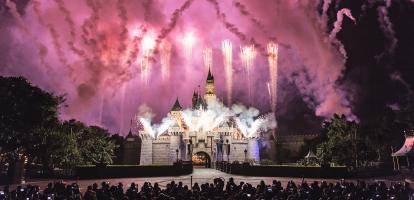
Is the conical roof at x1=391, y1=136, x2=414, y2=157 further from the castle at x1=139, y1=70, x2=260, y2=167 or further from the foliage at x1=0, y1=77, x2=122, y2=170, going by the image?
the castle at x1=139, y1=70, x2=260, y2=167

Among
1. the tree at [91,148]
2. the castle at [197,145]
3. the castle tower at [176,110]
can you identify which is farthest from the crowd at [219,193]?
the castle tower at [176,110]

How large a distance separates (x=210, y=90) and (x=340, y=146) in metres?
69.7

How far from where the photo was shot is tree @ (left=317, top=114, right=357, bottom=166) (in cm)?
5653

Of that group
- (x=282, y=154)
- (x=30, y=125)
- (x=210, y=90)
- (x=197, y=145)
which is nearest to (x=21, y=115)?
(x=30, y=125)

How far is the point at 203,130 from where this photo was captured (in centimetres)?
9706

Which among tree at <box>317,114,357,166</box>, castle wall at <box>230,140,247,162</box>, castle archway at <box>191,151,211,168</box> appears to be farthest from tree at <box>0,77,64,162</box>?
castle archway at <box>191,151,211,168</box>

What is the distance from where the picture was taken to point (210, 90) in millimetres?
123500

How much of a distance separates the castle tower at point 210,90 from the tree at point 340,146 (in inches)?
2278

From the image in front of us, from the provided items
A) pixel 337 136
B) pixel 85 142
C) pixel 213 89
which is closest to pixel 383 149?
pixel 337 136

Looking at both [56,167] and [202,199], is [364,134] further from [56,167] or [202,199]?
[202,199]

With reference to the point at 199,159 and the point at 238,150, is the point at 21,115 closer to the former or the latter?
the point at 238,150

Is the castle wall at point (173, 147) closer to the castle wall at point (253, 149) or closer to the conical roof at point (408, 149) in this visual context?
the castle wall at point (253, 149)

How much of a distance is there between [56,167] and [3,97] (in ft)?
58.1

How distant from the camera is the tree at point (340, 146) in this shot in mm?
56531
